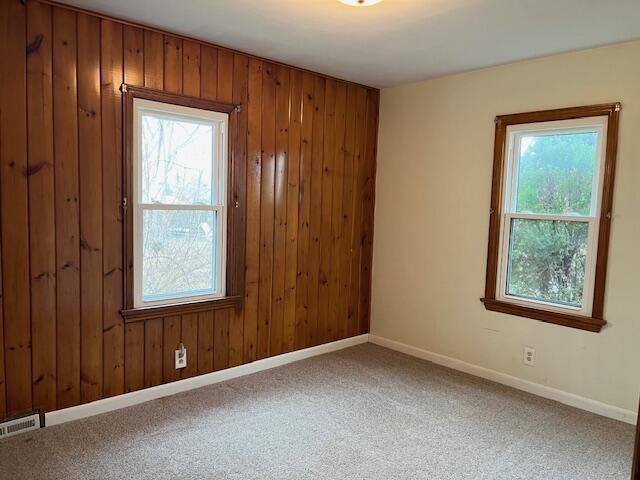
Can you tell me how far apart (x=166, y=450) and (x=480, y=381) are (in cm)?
234

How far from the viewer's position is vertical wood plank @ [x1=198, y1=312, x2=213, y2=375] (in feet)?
11.1

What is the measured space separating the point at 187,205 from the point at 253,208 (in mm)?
546

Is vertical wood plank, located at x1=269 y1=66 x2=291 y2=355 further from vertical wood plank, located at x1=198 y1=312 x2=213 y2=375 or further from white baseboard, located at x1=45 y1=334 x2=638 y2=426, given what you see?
vertical wood plank, located at x1=198 y1=312 x2=213 y2=375

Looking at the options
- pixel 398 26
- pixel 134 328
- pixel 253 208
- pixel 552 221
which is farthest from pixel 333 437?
pixel 398 26

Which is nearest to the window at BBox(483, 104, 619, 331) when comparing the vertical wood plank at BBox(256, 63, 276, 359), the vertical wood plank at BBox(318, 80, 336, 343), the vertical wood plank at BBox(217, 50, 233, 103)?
the vertical wood plank at BBox(318, 80, 336, 343)

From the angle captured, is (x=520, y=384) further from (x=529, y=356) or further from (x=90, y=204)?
(x=90, y=204)

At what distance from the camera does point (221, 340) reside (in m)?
3.52

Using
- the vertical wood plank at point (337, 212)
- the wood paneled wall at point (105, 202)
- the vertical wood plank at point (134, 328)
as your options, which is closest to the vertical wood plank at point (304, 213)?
the wood paneled wall at point (105, 202)

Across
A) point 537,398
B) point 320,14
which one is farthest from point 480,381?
point 320,14

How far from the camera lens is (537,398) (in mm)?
3357

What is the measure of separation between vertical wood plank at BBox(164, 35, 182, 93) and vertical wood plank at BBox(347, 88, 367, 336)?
5.65ft

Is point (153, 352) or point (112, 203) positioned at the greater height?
point (112, 203)

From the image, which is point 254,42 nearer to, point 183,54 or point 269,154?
point 183,54

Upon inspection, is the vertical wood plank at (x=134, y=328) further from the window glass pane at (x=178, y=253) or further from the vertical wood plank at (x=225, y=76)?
the vertical wood plank at (x=225, y=76)
